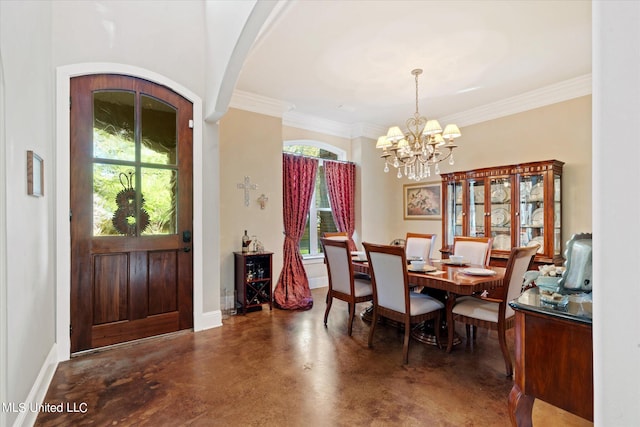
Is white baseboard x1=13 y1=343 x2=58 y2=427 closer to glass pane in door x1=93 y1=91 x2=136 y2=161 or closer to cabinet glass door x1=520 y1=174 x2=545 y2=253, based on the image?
glass pane in door x1=93 y1=91 x2=136 y2=161

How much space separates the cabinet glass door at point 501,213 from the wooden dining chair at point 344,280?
217 centimetres

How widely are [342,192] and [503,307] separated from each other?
3.45m

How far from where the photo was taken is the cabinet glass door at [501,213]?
426 centimetres

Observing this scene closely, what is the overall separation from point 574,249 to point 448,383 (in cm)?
139

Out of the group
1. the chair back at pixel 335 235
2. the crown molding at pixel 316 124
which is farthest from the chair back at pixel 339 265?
the crown molding at pixel 316 124

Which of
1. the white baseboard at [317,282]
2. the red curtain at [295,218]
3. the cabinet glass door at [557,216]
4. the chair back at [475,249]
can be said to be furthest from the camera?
the white baseboard at [317,282]

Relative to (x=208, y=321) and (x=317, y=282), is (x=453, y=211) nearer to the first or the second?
(x=317, y=282)

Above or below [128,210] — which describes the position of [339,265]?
below

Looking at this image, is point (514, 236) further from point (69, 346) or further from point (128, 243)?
point (69, 346)

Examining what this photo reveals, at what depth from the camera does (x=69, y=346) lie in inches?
103

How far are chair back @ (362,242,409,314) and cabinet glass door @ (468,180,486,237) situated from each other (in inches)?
98.6

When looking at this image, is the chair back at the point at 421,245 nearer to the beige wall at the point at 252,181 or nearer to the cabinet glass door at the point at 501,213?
the cabinet glass door at the point at 501,213

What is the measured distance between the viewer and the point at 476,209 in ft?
15.2

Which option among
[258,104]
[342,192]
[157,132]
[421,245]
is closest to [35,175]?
[157,132]
